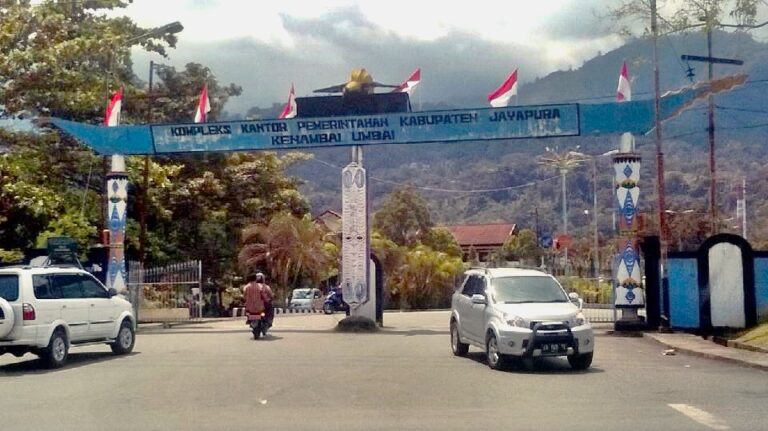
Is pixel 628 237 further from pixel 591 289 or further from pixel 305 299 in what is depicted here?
pixel 305 299

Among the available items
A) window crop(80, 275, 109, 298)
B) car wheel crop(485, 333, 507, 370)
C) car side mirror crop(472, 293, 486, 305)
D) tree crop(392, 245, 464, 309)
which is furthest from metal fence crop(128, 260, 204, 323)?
tree crop(392, 245, 464, 309)

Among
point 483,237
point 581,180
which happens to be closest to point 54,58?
point 483,237

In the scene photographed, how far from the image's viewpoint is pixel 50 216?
111ft

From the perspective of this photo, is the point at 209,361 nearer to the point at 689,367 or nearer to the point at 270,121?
the point at 689,367

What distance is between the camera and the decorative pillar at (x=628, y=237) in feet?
86.9

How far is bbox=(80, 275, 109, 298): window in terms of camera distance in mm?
19156

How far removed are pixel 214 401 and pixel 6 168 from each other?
74.4 feet

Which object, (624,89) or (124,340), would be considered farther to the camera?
(624,89)

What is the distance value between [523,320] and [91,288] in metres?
8.82

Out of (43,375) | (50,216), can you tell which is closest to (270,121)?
(50,216)

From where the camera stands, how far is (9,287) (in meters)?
17.2

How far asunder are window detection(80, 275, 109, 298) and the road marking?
1177 centimetres

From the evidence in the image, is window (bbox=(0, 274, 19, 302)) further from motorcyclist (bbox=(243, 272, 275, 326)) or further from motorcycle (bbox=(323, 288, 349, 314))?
motorcycle (bbox=(323, 288, 349, 314))

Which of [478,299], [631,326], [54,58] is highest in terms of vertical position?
[54,58]
